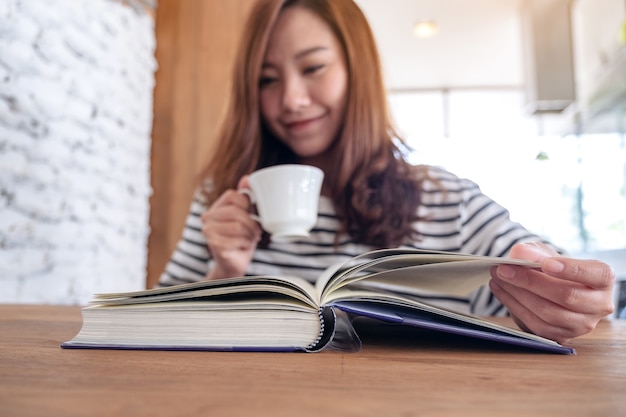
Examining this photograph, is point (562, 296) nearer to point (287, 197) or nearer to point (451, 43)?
point (287, 197)

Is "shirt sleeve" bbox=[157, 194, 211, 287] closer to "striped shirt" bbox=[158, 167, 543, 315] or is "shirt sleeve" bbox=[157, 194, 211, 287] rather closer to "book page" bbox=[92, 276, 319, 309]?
"striped shirt" bbox=[158, 167, 543, 315]

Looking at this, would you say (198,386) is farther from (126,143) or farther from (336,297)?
(126,143)

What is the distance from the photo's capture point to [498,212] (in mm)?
1003

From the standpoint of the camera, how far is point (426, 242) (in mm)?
1096

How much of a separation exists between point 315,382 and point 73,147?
1297 mm

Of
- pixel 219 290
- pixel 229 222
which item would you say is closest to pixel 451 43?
pixel 229 222

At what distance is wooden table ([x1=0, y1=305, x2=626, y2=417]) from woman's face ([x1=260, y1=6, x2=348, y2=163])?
0.76 m

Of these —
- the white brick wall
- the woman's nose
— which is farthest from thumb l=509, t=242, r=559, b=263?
the white brick wall

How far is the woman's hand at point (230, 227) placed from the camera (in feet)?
3.01

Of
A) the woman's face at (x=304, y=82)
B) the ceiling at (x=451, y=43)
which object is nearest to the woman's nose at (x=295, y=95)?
the woman's face at (x=304, y=82)

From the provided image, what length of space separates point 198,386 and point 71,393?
62 mm

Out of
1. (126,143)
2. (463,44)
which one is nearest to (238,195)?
(126,143)

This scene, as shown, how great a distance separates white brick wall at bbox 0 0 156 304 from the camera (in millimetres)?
1139

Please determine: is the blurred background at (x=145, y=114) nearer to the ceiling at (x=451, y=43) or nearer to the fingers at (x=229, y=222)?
the ceiling at (x=451, y=43)
